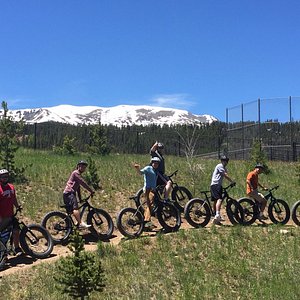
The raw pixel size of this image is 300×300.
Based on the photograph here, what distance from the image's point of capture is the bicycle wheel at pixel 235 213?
532 inches

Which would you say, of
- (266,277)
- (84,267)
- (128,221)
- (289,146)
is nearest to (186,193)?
(128,221)

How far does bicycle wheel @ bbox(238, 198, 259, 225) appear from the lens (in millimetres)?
13828

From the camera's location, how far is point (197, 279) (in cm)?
1002

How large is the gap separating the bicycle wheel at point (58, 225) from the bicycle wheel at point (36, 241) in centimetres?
56

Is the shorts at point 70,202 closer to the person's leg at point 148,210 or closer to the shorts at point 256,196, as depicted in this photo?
the person's leg at point 148,210

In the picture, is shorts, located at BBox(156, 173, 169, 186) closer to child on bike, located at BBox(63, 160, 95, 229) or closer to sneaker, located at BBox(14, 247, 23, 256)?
child on bike, located at BBox(63, 160, 95, 229)

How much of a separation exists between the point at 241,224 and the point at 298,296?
413 cm

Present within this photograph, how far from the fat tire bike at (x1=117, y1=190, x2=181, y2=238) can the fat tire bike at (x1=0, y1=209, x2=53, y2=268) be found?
A: 1.85m

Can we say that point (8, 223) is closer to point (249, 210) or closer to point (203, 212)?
point (203, 212)

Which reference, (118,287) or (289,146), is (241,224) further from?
(289,146)

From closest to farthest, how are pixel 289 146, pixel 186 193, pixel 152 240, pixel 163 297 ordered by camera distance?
pixel 163 297 → pixel 152 240 → pixel 186 193 → pixel 289 146

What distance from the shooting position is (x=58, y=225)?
11.9 m

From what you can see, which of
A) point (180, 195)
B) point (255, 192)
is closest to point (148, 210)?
point (180, 195)

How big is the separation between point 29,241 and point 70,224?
4.08 ft
